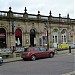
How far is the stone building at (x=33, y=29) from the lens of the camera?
43219 mm

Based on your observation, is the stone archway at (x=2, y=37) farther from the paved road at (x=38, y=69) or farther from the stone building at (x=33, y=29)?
the paved road at (x=38, y=69)

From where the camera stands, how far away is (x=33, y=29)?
47156 mm

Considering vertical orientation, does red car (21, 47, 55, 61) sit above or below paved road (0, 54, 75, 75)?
above

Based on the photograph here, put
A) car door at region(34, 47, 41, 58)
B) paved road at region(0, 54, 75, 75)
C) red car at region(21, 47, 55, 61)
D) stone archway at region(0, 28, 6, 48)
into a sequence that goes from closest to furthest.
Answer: paved road at region(0, 54, 75, 75)
red car at region(21, 47, 55, 61)
car door at region(34, 47, 41, 58)
stone archway at region(0, 28, 6, 48)

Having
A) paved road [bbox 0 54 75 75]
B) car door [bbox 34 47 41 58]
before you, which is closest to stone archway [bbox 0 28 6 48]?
car door [bbox 34 47 41 58]

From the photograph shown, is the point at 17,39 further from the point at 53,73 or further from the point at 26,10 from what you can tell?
the point at 53,73

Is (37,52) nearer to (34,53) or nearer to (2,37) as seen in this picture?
(34,53)

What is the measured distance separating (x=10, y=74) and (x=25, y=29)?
28455 millimetres

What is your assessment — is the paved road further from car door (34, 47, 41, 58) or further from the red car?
car door (34, 47, 41, 58)

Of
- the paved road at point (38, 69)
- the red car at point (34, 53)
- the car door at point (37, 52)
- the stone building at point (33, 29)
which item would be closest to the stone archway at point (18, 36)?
the stone building at point (33, 29)

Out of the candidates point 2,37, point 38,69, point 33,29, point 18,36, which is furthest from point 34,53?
point 33,29

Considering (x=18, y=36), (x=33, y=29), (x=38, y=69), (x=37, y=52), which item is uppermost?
(x=33, y=29)

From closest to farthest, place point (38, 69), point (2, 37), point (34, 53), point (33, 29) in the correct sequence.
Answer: point (38, 69)
point (34, 53)
point (2, 37)
point (33, 29)

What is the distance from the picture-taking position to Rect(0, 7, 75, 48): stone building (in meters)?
43.2
